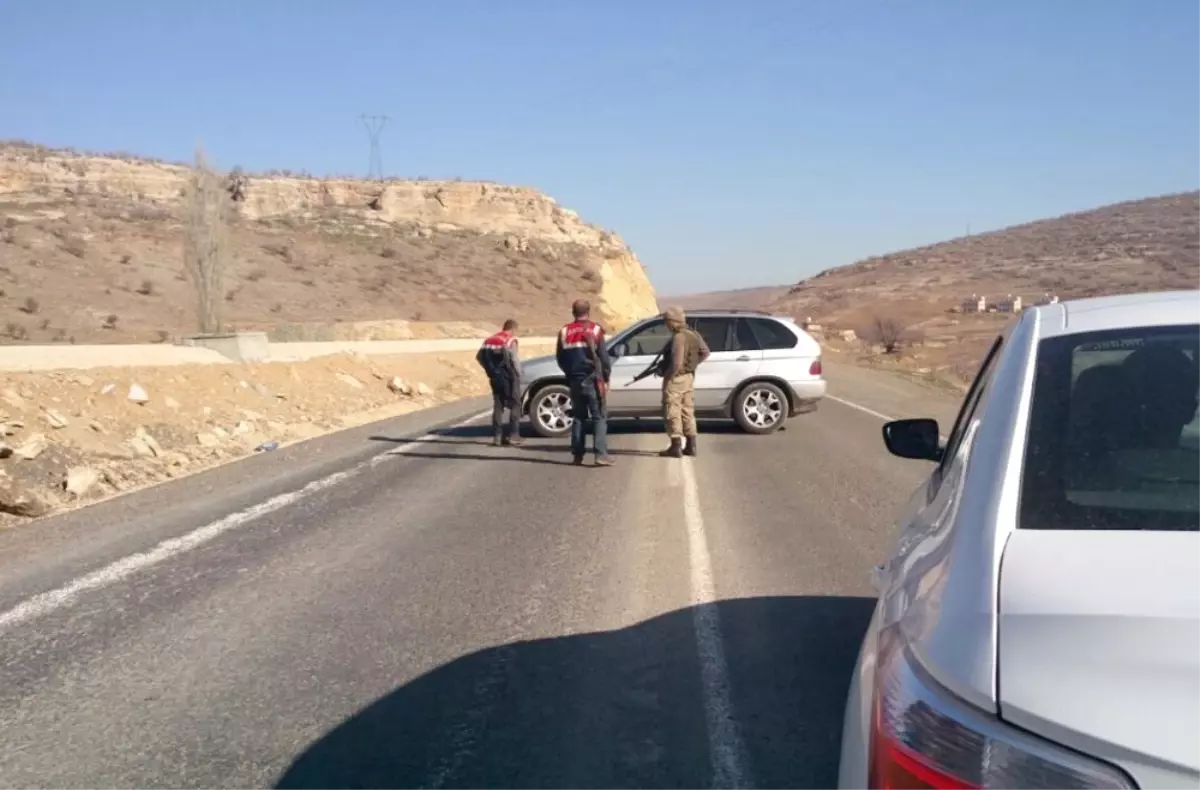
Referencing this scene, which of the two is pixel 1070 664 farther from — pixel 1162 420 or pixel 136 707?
pixel 136 707

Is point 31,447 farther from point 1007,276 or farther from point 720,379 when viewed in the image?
point 1007,276

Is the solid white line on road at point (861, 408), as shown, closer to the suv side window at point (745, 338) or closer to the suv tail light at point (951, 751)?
the suv side window at point (745, 338)

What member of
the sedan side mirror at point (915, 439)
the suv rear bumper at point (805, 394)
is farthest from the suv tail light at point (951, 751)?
the suv rear bumper at point (805, 394)

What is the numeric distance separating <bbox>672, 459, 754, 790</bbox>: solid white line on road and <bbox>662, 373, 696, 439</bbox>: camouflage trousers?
4803 millimetres

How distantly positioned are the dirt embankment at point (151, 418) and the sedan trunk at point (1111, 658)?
1008cm

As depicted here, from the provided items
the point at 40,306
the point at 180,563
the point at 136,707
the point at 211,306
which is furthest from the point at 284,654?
the point at 40,306

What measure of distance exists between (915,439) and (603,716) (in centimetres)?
170

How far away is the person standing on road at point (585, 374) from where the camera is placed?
41.9 ft

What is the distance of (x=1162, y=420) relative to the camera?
277 centimetres

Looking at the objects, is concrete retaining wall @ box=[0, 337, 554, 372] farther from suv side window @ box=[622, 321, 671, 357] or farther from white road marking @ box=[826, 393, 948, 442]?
white road marking @ box=[826, 393, 948, 442]

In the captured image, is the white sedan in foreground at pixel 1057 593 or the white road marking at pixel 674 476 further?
the white road marking at pixel 674 476

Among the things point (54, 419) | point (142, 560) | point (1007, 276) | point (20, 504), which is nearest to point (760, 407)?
point (54, 419)

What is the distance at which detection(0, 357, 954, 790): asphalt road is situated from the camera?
4.38m

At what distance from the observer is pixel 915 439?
466cm
